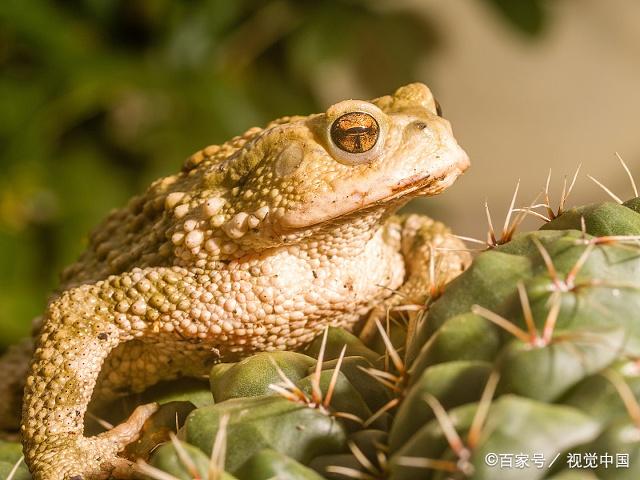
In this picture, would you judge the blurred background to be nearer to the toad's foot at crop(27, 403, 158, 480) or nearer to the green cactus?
the toad's foot at crop(27, 403, 158, 480)

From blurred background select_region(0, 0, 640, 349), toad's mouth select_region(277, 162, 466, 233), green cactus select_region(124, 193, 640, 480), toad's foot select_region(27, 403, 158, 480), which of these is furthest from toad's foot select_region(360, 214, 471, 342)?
blurred background select_region(0, 0, 640, 349)

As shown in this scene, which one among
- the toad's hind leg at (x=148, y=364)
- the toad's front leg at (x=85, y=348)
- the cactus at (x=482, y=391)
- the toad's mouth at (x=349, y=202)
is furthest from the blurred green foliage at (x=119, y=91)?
the cactus at (x=482, y=391)

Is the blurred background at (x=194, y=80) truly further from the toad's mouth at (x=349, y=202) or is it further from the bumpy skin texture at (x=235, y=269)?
the toad's mouth at (x=349, y=202)

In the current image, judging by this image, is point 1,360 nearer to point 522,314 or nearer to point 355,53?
point 522,314

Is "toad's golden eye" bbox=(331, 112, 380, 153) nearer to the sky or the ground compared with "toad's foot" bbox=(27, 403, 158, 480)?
nearer to the sky

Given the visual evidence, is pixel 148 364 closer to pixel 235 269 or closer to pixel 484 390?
pixel 235 269

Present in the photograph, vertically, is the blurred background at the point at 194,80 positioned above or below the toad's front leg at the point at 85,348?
above

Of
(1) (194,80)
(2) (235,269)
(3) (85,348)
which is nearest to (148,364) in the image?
(3) (85,348)
